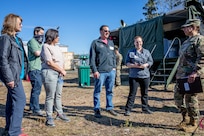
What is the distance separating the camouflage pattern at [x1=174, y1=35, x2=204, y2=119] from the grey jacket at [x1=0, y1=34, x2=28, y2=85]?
2.50m

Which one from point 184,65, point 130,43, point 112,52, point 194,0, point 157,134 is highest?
point 194,0

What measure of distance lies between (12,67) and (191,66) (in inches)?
104

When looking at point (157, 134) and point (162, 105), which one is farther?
point (162, 105)

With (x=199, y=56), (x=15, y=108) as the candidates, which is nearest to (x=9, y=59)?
(x=15, y=108)

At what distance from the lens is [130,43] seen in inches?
472

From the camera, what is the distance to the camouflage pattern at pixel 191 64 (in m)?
3.38

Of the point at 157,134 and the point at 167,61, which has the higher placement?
the point at 167,61

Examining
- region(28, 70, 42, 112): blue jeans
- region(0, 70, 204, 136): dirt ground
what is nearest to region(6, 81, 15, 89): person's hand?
region(0, 70, 204, 136): dirt ground

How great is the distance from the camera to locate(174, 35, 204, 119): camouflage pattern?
338cm

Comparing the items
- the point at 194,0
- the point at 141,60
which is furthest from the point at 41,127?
the point at 194,0

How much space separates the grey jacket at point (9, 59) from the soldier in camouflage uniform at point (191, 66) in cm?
250

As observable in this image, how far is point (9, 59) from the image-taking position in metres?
3.18

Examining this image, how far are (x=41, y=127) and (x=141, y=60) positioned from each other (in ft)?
7.83

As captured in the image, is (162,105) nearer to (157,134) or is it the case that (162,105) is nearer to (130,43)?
(157,134)
